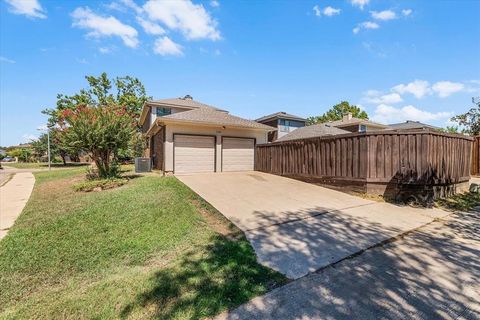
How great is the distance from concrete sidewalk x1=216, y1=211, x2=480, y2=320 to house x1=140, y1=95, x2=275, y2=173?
9437 millimetres

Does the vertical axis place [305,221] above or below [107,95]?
below

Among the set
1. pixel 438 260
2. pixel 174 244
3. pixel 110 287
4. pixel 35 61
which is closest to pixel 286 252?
pixel 174 244

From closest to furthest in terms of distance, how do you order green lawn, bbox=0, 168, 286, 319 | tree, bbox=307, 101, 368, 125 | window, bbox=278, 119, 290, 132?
green lawn, bbox=0, 168, 286, 319
window, bbox=278, 119, 290, 132
tree, bbox=307, 101, 368, 125

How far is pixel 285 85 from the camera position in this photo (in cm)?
1708

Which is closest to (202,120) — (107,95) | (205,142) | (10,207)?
(205,142)

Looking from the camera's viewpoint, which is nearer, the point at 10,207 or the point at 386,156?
the point at 10,207

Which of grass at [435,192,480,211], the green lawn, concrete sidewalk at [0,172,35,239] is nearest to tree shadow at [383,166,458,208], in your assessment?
grass at [435,192,480,211]

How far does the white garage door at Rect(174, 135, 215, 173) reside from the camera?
11.5 m

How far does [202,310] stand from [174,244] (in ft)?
5.81

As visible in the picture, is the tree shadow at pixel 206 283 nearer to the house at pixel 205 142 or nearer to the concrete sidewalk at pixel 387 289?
the concrete sidewalk at pixel 387 289

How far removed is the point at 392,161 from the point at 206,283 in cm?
686

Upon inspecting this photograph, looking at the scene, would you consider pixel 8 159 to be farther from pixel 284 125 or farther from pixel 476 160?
pixel 476 160

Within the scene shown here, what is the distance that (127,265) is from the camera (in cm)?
338

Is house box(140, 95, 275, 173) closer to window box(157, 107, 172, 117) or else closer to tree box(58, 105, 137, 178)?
tree box(58, 105, 137, 178)
